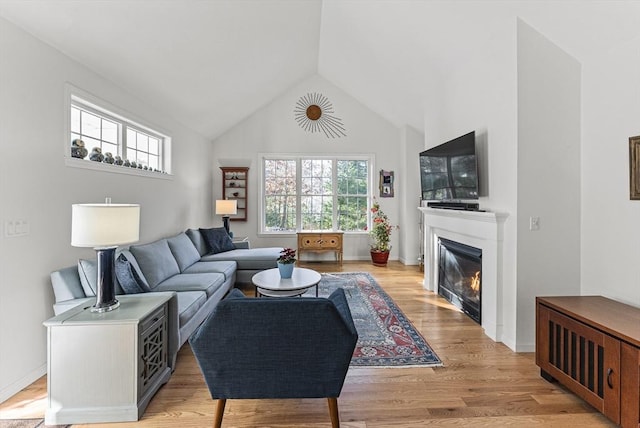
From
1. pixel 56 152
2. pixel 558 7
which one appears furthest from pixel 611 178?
pixel 56 152

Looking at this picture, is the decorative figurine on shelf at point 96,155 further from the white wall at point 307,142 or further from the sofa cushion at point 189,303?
the white wall at point 307,142

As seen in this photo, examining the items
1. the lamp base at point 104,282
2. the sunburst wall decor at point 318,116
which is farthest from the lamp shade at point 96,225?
the sunburst wall decor at point 318,116

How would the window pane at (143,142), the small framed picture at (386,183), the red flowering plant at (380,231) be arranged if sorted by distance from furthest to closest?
the small framed picture at (386,183), the red flowering plant at (380,231), the window pane at (143,142)

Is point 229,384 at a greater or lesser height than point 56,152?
lesser

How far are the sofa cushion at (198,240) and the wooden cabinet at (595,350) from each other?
4142 millimetres

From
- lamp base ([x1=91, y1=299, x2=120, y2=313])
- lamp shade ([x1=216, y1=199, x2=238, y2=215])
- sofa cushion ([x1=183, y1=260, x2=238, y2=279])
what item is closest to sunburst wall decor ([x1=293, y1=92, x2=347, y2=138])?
lamp shade ([x1=216, y1=199, x2=238, y2=215])

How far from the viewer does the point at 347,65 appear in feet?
17.0

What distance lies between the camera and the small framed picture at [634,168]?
86.4 inches

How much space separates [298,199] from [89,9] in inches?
183

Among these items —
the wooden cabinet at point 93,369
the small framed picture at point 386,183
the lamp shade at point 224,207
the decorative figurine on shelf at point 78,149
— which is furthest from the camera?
the small framed picture at point 386,183

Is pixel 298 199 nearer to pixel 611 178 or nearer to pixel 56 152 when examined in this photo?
pixel 56 152

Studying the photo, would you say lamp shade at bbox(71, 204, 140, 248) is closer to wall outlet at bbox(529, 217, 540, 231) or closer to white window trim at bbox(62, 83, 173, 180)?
white window trim at bbox(62, 83, 173, 180)

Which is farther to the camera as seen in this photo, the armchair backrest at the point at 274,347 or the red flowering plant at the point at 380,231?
the red flowering plant at the point at 380,231

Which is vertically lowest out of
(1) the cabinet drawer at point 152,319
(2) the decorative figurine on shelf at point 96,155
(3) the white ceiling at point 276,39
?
(1) the cabinet drawer at point 152,319
